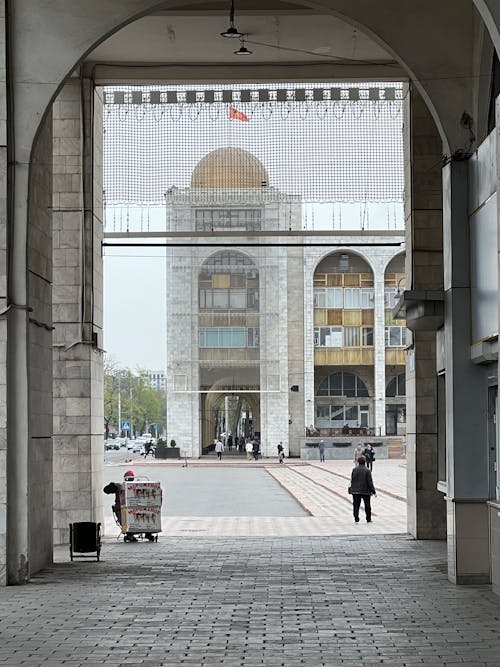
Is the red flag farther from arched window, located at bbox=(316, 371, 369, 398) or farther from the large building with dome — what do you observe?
arched window, located at bbox=(316, 371, 369, 398)

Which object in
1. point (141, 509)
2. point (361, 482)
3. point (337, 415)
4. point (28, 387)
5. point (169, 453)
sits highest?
point (28, 387)

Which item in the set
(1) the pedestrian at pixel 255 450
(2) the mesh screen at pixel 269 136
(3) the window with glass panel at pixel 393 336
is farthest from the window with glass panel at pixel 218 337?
(2) the mesh screen at pixel 269 136

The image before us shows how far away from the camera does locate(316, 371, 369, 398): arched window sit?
77.1m

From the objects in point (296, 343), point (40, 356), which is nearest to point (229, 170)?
point (40, 356)

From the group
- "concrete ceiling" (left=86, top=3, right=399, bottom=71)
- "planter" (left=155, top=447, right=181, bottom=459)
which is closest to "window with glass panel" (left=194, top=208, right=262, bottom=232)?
"concrete ceiling" (left=86, top=3, right=399, bottom=71)

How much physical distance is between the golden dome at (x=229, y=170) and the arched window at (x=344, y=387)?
47170mm

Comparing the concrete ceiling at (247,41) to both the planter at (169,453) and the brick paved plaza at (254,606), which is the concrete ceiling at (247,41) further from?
the planter at (169,453)

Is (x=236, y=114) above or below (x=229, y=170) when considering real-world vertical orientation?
above

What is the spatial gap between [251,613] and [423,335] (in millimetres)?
10339

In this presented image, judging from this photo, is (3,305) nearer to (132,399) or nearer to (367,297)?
(367,297)

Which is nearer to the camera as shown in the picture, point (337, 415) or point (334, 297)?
point (334, 297)

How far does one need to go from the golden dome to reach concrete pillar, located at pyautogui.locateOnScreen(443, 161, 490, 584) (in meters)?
11.7

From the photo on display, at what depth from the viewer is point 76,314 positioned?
905 inches

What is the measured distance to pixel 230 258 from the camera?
7006 centimetres
